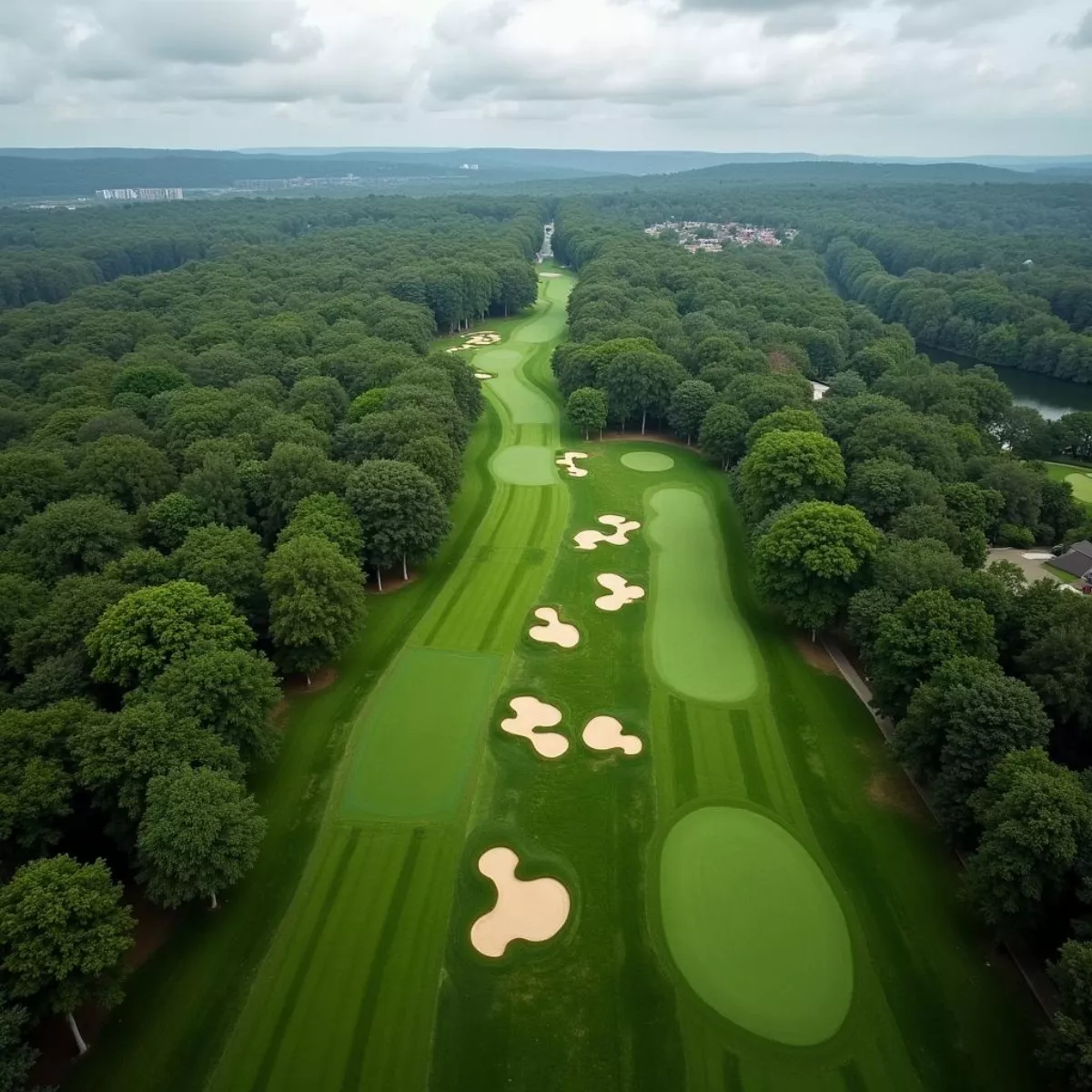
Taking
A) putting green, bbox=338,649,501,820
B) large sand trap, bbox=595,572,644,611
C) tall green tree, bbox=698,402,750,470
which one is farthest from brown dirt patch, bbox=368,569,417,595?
tall green tree, bbox=698,402,750,470

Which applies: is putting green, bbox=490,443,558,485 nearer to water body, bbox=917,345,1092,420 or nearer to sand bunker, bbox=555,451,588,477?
sand bunker, bbox=555,451,588,477

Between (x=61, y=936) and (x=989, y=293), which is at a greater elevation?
(x=61, y=936)

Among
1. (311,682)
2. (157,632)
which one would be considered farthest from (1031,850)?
(157,632)

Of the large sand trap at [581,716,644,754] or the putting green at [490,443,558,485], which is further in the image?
the putting green at [490,443,558,485]

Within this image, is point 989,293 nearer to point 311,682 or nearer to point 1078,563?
point 1078,563

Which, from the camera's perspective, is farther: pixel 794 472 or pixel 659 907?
pixel 794 472

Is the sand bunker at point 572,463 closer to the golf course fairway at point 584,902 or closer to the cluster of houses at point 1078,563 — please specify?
the golf course fairway at point 584,902

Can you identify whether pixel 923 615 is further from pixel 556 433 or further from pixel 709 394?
Result: pixel 556 433
